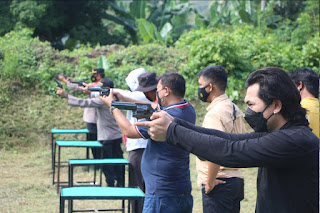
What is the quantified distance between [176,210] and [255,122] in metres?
1.64

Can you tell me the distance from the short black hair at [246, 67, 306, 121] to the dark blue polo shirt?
58.7 inches

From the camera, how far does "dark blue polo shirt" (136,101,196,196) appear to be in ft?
11.5

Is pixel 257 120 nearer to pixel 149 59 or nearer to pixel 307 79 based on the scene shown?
pixel 307 79

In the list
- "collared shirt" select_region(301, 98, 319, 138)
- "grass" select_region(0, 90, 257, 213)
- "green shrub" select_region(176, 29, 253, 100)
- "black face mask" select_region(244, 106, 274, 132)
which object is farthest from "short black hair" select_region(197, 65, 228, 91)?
"green shrub" select_region(176, 29, 253, 100)

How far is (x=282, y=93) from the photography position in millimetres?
2105

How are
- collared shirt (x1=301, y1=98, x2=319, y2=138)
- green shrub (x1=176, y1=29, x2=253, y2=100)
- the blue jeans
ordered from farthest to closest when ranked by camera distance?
1. green shrub (x1=176, y1=29, x2=253, y2=100)
2. collared shirt (x1=301, y1=98, x2=319, y2=138)
3. the blue jeans

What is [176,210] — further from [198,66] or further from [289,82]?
[198,66]

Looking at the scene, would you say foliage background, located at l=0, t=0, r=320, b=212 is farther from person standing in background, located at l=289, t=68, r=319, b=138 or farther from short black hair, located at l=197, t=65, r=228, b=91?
short black hair, located at l=197, t=65, r=228, b=91

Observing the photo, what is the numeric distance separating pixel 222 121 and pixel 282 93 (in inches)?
62.9

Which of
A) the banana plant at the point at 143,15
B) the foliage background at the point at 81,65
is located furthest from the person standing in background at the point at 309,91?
the banana plant at the point at 143,15

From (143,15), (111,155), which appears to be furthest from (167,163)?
(143,15)

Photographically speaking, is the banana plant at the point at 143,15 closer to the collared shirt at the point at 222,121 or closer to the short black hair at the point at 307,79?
the short black hair at the point at 307,79

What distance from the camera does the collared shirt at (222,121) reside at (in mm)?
3689

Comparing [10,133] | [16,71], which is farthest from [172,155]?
[16,71]
